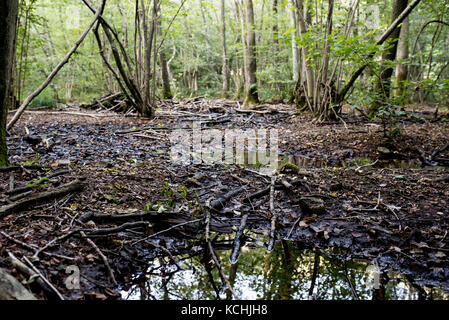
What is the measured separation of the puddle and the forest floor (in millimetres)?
112

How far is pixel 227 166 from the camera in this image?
4.57 metres

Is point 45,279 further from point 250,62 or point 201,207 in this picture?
point 250,62

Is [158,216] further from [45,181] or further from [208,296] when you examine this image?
[45,181]

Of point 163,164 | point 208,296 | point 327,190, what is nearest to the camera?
point 208,296

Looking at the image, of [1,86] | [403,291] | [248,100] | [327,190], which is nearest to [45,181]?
[1,86]

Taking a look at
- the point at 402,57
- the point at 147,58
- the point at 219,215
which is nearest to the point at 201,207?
the point at 219,215

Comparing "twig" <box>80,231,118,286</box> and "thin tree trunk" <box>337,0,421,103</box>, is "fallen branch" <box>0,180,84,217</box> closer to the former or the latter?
"twig" <box>80,231,118,286</box>

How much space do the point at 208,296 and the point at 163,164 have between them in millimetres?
2775

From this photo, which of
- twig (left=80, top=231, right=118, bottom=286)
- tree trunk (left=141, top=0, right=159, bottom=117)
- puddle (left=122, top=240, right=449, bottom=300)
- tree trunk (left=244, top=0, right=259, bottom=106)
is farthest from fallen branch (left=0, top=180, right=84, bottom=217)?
tree trunk (left=244, top=0, right=259, bottom=106)

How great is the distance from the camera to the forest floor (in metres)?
2.17

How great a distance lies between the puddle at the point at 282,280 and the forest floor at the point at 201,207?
0.37 ft

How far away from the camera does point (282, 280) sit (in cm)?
217
